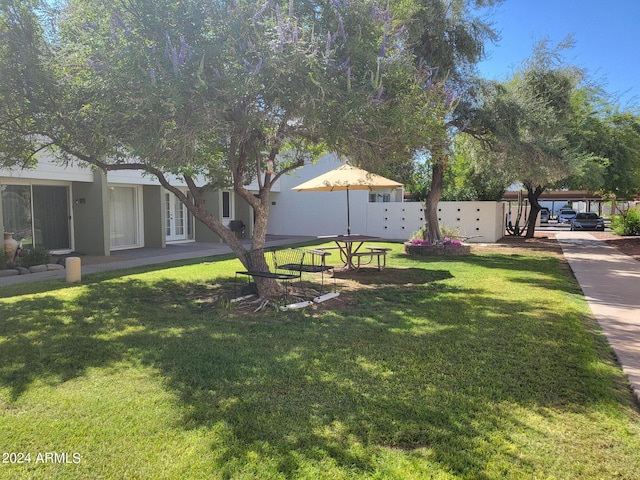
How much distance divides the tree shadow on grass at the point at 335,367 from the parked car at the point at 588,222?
91.4 ft

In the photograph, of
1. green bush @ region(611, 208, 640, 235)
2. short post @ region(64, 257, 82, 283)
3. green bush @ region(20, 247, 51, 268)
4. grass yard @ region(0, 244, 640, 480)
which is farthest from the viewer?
green bush @ region(611, 208, 640, 235)

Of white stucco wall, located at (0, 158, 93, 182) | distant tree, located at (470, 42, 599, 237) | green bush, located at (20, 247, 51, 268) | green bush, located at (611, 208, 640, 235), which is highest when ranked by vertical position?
distant tree, located at (470, 42, 599, 237)

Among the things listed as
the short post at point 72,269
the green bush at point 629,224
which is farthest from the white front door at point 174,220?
the green bush at point 629,224

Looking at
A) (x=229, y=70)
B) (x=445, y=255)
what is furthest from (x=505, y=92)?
(x=229, y=70)

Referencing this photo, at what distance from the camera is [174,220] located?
62.1 ft

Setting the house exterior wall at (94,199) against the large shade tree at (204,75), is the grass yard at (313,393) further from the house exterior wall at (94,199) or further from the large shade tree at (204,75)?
the house exterior wall at (94,199)

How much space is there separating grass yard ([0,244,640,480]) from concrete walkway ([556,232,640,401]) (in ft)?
0.85

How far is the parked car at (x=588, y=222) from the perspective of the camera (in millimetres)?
30906

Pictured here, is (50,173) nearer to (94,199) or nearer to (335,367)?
(94,199)

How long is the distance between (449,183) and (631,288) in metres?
14.1

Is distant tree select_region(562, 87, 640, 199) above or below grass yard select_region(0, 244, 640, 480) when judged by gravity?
above

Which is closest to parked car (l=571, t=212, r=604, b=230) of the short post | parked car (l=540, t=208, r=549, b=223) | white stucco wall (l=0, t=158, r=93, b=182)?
parked car (l=540, t=208, r=549, b=223)

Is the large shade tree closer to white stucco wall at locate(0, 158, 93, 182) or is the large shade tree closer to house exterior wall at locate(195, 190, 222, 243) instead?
white stucco wall at locate(0, 158, 93, 182)

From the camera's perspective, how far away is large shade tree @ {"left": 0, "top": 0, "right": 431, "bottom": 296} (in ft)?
17.4
